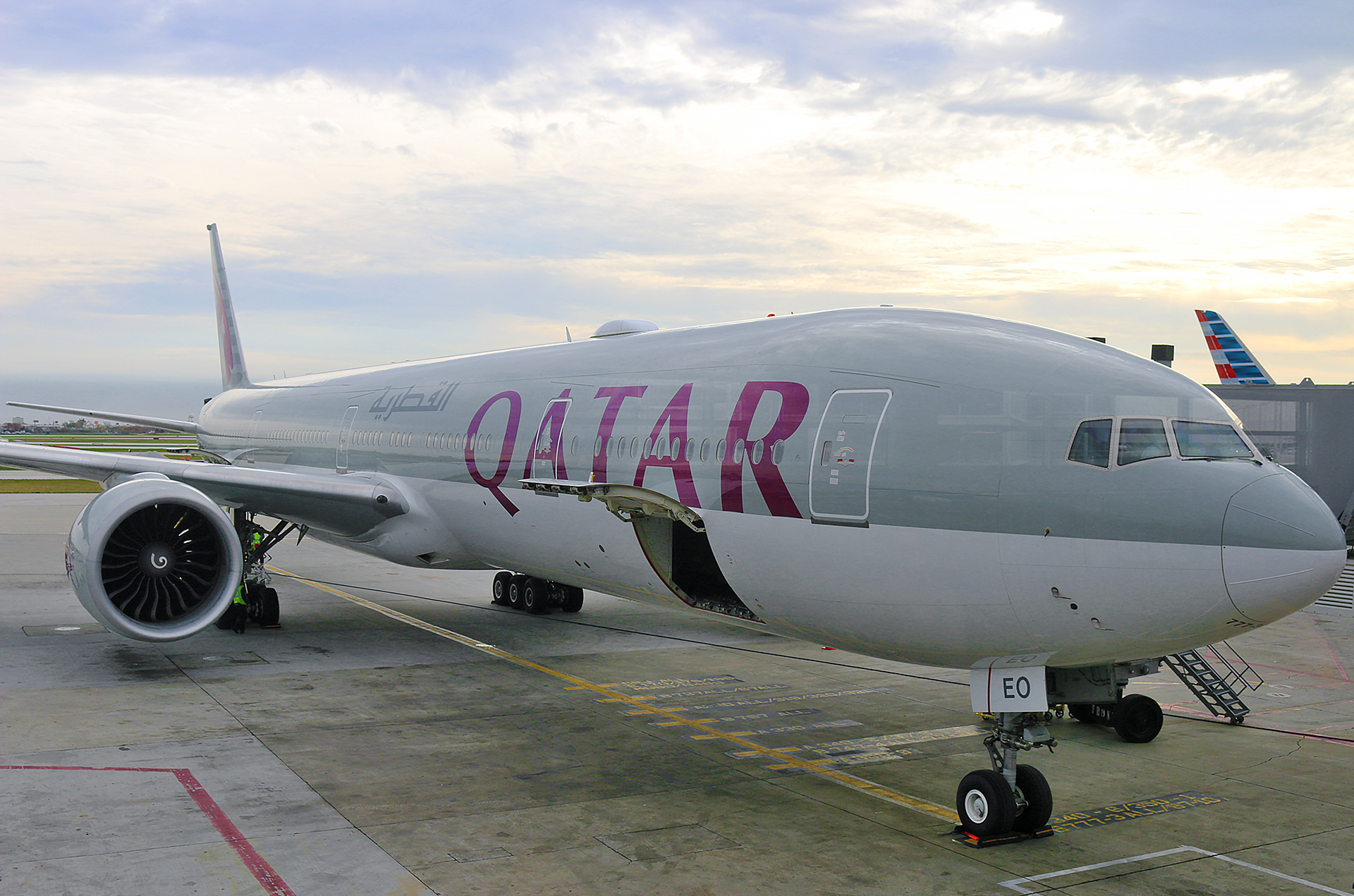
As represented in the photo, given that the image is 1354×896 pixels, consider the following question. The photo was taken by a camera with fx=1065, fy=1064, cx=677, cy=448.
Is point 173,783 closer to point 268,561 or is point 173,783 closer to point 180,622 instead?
point 180,622

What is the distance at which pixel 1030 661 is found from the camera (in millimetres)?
8148

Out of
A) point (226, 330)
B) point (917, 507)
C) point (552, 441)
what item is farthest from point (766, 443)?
point (226, 330)

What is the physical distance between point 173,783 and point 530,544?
480 cm

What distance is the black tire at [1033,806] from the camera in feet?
28.4

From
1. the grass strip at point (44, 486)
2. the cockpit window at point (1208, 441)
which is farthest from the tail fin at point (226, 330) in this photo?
the grass strip at point (44, 486)

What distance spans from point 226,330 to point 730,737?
20.5 m

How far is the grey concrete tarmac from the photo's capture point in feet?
25.9

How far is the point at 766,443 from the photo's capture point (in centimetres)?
927

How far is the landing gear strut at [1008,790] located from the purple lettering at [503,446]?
6.63 meters

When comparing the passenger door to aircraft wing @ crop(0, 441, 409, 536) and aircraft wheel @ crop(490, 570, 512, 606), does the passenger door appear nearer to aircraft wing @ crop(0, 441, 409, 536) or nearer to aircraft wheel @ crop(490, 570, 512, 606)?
aircraft wing @ crop(0, 441, 409, 536)

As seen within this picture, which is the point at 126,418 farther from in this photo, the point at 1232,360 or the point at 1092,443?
the point at 1232,360

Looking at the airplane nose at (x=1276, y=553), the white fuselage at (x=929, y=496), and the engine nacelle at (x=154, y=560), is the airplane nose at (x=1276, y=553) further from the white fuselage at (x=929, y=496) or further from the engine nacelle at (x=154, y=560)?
the engine nacelle at (x=154, y=560)

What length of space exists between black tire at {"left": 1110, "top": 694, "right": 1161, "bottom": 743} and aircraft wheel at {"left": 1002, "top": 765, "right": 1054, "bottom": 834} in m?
3.57

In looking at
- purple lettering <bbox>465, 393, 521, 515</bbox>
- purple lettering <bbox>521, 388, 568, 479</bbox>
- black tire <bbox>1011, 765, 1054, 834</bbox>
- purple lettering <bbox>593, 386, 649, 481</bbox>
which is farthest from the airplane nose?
purple lettering <bbox>465, 393, 521, 515</bbox>
